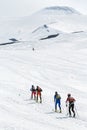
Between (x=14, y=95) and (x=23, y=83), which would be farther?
(x=23, y=83)

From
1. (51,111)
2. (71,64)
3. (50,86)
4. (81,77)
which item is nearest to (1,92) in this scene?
(51,111)

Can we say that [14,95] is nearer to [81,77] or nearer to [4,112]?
[4,112]

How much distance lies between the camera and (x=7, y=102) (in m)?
31.1

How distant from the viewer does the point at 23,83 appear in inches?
1786

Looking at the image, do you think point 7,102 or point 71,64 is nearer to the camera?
point 7,102

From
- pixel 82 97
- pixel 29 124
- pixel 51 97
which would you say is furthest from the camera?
pixel 82 97

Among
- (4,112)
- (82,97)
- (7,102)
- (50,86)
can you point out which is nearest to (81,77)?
(50,86)

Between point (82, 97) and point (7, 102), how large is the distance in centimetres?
1191

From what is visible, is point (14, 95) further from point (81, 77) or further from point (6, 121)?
point (81, 77)

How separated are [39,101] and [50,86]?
11798 millimetres

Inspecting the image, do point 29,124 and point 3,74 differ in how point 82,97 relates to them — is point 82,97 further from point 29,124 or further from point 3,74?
point 29,124

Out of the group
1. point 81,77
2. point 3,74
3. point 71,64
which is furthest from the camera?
point 71,64

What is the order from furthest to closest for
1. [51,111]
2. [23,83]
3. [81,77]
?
1. [81,77]
2. [23,83]
3. [51,111]

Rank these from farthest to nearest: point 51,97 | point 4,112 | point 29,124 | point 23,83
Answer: point 23,83 → point 51,97 → point 4,112 → point 29,124
